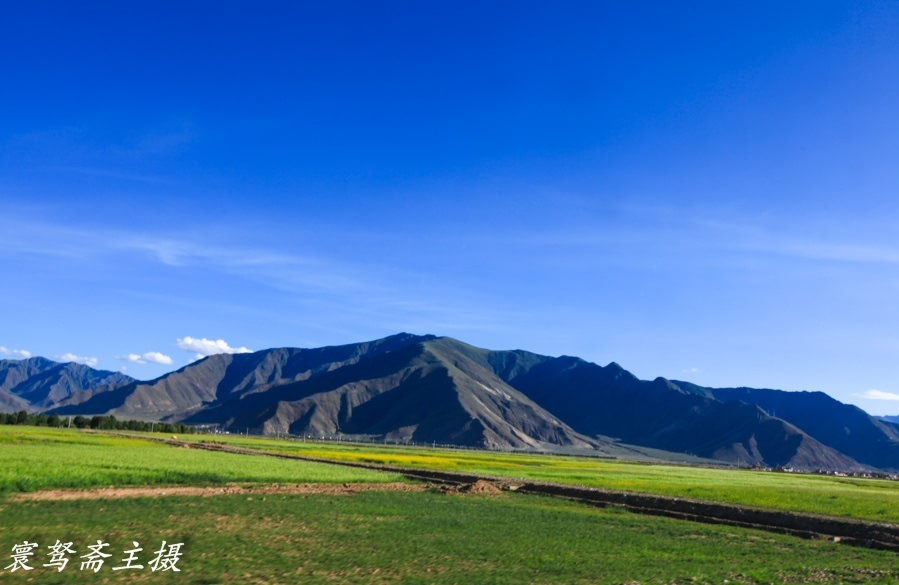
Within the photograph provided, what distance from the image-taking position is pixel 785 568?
21891 millimetres

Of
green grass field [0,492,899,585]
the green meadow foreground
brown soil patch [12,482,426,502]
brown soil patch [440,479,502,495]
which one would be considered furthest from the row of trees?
green grass field [0,492,899,585]

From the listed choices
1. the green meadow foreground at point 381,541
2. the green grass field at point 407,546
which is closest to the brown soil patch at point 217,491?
the green meadow foreground at point 381,541

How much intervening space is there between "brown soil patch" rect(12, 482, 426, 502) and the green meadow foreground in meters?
0.99

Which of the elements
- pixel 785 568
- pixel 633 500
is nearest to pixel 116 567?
pixel 785 568

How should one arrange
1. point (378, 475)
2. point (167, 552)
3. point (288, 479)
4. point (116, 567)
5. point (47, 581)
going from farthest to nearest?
point (378, 475) < point (288, 479) < point (167, 552) < point (116, 567) < point (47, 581)

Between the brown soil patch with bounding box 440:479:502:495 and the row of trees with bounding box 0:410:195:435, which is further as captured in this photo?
the row of trees with bounding box 0:410:195:435

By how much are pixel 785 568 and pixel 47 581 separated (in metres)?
21.4

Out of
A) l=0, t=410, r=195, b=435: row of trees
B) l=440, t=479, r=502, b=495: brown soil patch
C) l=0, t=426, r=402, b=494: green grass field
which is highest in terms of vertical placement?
l=0, t=426, r=402, b=494: green grass field

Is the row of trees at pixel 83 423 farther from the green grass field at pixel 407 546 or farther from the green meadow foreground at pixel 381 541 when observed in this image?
the green grass field at pixel 407 546

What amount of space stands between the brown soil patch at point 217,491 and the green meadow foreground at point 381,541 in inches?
39.1

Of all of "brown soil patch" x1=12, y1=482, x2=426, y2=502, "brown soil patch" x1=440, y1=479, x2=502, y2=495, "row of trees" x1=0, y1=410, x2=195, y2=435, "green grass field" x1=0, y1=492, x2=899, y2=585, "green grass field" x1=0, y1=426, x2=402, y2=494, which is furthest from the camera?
"row of trees" x1=0, y1=410, x2=195, y2=435

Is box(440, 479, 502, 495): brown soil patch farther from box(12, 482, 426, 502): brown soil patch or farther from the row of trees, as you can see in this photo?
the row of trees

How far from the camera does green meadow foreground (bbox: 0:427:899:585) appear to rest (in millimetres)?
18016

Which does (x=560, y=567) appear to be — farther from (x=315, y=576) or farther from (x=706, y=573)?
(x=315, y=576)
